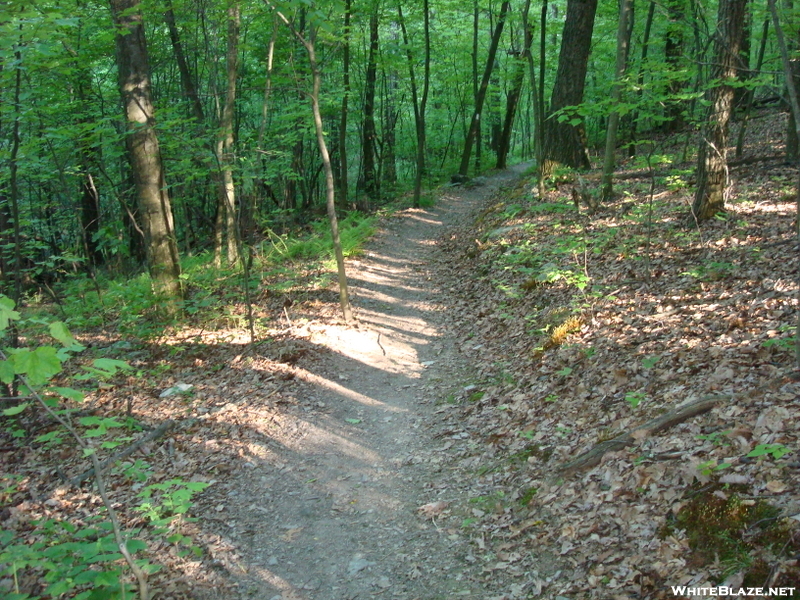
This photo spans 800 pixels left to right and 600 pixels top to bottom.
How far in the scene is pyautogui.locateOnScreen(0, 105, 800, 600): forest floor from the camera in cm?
360

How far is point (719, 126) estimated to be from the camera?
7562mm

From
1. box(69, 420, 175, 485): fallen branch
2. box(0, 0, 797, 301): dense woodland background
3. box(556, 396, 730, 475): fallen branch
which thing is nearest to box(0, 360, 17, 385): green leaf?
box(69, 420, 175, 485): fallen branch

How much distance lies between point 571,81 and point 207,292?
10.0 metres

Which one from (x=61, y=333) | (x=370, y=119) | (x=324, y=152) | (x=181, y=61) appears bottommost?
(x=61, y=333)

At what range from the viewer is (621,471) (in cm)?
414

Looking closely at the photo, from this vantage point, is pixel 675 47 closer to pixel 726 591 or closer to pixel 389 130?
pixel 389 130

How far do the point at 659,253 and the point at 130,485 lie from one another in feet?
24.4

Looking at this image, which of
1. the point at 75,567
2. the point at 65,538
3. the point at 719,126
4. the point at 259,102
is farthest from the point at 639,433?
the point at 259,102

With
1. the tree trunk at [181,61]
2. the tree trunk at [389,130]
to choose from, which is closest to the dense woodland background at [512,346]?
the tree trunk at [181,61]

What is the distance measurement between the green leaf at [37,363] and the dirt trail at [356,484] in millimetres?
2464

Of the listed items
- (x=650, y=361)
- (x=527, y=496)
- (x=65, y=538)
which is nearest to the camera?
(x=65, y=538)

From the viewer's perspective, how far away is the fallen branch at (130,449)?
560 centimetres

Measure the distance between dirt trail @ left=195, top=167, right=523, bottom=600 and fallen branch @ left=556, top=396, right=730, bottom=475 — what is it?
117 centimetres

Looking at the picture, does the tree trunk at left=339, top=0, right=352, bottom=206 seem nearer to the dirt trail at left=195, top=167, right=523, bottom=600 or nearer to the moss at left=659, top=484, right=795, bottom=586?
the dirt trail at left=195, top=167, right=523, bottom=600
